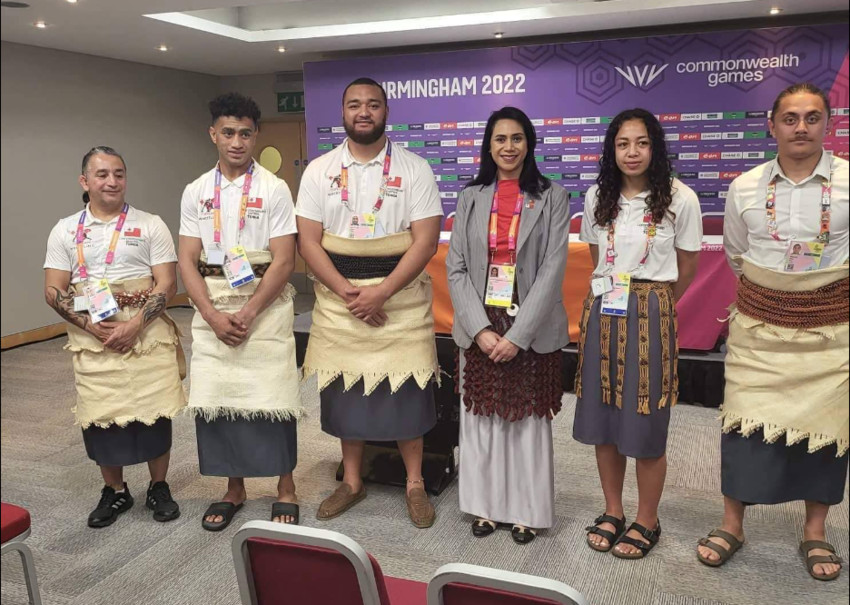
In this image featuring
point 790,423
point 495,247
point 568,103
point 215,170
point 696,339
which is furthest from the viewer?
point 568,103

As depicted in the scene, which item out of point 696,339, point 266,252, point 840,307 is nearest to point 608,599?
point 840,307

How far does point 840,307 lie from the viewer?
6.33 feet

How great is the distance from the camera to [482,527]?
94.5 inches

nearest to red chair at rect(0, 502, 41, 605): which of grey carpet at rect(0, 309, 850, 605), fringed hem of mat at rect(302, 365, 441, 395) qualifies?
grey carpet at rect(0, 309, 850, 605)

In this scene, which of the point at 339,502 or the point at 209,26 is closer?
the point at 209,26

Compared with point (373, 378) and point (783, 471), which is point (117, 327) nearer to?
point (373, 378)

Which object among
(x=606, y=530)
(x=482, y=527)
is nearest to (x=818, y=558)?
(x=606, y=530)

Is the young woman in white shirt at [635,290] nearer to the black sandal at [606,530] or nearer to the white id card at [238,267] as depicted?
the black sandal at [606,530]

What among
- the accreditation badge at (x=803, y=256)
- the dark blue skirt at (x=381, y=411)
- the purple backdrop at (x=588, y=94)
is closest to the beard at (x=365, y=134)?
the dark blue skirt at (x=381, y=411)

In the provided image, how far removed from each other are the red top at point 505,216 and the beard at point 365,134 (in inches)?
18.0

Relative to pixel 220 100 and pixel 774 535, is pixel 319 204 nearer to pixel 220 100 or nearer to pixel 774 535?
pixel 220 100

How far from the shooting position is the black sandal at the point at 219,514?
2482 mm

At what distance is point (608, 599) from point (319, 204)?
4.93 feet

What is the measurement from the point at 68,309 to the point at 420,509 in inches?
53.0
